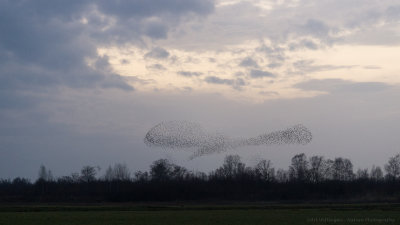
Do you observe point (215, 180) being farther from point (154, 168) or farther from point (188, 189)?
point (154, 168)

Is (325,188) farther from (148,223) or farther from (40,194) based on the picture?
(148,223)

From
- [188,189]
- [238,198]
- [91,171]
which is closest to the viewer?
[238,198]

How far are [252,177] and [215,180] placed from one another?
9.61 metres

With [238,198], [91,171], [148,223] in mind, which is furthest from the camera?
[91,171]

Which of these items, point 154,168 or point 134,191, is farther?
point 154,168

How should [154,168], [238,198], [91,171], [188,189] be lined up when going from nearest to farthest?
[238,198] → [188,189] → [154,168] → [91,171]

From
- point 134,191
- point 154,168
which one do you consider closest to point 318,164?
point 154,168

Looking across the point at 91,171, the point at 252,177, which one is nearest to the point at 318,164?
the point at 252,177

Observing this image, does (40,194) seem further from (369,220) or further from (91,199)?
(369,220)

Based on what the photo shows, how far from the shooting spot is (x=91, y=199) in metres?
116

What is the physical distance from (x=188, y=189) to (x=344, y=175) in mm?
64032

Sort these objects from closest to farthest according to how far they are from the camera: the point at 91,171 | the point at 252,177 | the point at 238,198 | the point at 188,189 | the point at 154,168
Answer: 1. the point at 238,198
2. the point at 188,189
3. the point at 252,177
4. the point at 154,168
5. the point at 91,171

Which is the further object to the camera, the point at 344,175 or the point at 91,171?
the point at 91,171

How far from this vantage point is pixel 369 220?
4606cm
